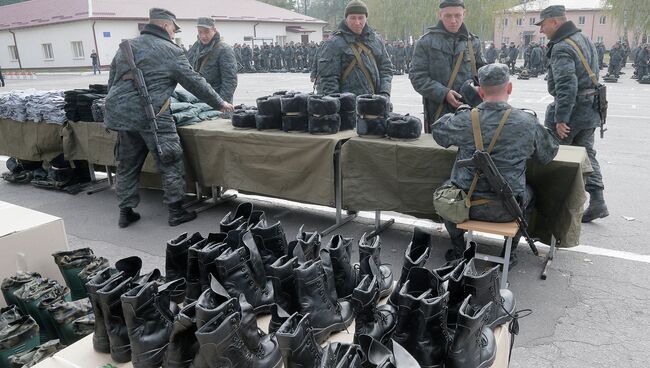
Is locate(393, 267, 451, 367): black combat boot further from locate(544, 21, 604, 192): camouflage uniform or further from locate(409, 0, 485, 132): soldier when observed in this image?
locate(544, 21, 604, 192): camouflage uniform

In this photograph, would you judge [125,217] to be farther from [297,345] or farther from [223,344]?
[297,345]

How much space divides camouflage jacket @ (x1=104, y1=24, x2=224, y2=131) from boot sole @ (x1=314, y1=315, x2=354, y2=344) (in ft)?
11.9

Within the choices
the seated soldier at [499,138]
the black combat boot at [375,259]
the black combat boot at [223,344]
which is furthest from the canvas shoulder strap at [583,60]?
the black combat boot at [223,344]

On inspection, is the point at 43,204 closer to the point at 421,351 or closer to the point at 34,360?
the point at 34,360

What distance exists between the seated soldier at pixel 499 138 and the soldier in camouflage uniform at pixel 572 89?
138 cm

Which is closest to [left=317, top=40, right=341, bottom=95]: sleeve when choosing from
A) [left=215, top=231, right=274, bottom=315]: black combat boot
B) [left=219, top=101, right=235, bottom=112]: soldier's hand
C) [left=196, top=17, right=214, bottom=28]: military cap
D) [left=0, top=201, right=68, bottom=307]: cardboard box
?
[left=219, top=101, right=235, bottom=112]: soldier's hand

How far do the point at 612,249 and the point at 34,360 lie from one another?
14.5 ft

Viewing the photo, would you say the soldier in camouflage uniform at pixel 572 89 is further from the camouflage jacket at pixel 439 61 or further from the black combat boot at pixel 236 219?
the black combat boot at pixel 236 219

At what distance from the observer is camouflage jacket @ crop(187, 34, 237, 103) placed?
6453mm

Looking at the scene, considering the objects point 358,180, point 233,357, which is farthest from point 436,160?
point 233,357

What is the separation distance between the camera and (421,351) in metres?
1.74

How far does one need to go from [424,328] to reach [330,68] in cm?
415

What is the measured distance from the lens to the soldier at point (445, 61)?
15.8 feet

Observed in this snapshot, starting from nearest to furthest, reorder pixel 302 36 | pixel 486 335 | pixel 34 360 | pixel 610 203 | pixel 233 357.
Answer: pixel 233 357 → pixel 486 335 → pixel 34 360 → pixel 610 203 → pixel 302 36
